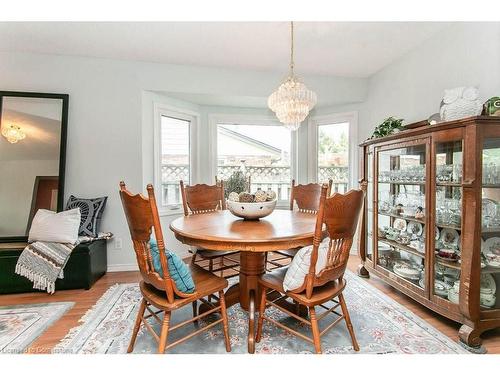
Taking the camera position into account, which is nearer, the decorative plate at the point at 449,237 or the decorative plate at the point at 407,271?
the decorative plate at the point at 449,237

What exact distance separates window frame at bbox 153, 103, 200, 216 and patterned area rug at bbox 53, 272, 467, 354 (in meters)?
1.49

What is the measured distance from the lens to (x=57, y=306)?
2.26 meters

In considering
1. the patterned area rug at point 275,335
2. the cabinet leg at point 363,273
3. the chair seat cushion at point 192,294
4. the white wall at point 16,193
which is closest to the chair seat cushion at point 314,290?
the chair seat cushion at point 192,294

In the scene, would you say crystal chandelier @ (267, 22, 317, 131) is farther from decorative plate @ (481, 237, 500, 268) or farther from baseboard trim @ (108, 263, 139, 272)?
baseboard trim @ (108, 263, 139, 272)

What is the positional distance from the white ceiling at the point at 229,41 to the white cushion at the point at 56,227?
1.78 metres

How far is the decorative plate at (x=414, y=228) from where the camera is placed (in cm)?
229

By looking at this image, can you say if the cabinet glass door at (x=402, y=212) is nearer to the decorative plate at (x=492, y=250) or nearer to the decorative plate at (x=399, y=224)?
the decorative plate at (x=399, y=224)

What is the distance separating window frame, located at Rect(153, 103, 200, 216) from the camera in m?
3.38

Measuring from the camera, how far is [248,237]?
152 centimetres

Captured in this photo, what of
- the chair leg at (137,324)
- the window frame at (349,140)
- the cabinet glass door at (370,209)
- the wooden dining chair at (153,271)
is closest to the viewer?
the wooden dining chair at (153,271)

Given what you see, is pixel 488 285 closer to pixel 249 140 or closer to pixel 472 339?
pixel 472 339
